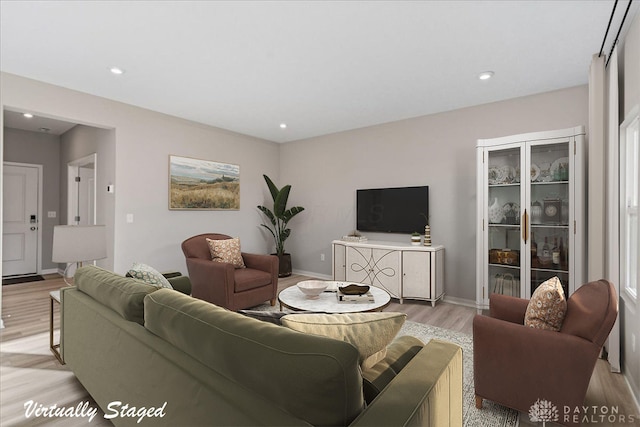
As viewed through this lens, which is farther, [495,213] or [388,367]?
[495,213]

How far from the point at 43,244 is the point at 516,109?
295 inches

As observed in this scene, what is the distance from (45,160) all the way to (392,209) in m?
6.01

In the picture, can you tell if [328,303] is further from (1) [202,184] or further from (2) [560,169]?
(1) [202,184]

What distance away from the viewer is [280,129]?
4.98 meters

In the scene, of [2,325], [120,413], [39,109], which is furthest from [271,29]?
[2,325]

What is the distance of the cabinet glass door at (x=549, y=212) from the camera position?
3051mm

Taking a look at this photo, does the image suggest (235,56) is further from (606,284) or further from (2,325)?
(2,325)

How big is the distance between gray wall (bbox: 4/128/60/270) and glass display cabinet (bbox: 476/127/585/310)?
684 cm

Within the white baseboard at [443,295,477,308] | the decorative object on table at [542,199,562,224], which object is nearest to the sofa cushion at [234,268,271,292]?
the white baseboard at [443,295,477,308]

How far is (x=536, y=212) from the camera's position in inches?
126

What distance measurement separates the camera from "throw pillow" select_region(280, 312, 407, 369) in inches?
42.0

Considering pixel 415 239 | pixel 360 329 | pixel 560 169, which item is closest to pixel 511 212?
pixel 560 169

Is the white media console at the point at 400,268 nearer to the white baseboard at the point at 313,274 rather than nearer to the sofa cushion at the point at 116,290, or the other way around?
the white baseboard at the point at 313,274

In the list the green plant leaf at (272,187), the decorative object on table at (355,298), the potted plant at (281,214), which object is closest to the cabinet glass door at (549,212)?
the decorative object on table at (355,298)
